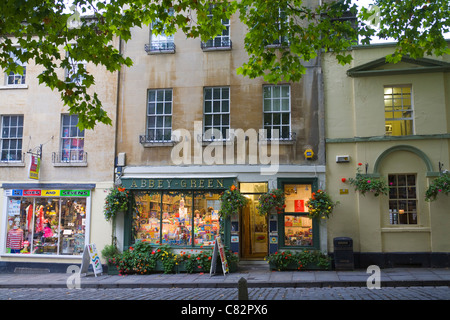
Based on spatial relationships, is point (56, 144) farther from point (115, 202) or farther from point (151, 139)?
point (151, 139)

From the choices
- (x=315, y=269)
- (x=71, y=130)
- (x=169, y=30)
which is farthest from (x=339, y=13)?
(x=71, y=130)

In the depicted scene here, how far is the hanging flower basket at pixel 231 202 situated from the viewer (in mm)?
13509

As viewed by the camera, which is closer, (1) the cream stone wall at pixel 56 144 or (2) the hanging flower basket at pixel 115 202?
(2) the hanging flower basket at pixel 115 202

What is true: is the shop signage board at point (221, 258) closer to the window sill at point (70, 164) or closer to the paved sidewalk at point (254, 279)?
the paved sidewalk at point (254, 279)

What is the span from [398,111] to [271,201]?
508cm

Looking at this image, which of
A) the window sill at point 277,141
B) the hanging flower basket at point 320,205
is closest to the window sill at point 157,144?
the window sill at point 277,141

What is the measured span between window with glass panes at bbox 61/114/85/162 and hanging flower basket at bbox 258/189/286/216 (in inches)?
260

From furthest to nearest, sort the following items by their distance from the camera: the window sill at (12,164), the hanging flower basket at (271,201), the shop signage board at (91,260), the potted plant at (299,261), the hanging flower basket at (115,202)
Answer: the window sill at (12,164) < the hanging flower basket at (115,202) < the hanging flower basket at (271,201) < the shop signage board at (91,260) < the potted plant at (299,261)

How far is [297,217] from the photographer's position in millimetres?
14039

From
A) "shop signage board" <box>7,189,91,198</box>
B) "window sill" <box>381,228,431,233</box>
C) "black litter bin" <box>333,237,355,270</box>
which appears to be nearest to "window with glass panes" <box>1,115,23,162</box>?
"shop signage board" <box>7,189,91,198</box>

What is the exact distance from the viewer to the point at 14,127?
15.9 meters

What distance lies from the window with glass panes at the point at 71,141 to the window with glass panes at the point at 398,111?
34.5ft

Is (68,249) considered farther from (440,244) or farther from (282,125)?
(440,244)
